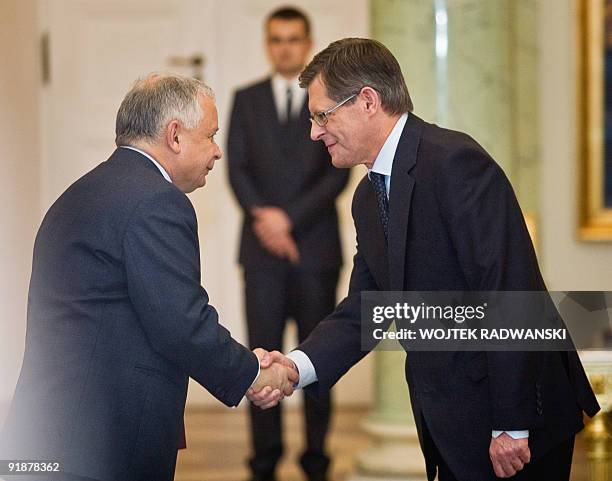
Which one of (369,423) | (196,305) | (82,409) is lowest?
(369,423)

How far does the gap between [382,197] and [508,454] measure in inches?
27.8

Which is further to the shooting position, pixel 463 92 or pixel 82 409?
pixel 463 92

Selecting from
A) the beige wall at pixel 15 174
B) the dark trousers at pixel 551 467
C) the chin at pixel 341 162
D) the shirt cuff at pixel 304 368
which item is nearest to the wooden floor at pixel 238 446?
the beige wall at pixel 15 174

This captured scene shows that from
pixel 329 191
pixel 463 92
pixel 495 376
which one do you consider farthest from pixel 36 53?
pixel 495 376

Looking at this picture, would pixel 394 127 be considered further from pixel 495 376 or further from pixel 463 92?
pixel 463 92

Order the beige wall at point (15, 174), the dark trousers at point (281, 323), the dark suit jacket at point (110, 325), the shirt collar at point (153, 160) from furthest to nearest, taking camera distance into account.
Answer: the beige wall at point (15, 174)
the dark trousers at point (281, 323)
the shirt collar at point (153, 160)
the dark suit jacket at point (110, 325)

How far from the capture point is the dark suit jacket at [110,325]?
263 centimetres

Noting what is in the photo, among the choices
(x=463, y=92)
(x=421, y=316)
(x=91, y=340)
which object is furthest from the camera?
(x=463, y=92)

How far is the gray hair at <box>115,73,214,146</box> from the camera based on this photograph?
2.79m

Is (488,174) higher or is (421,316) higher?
(488,174)

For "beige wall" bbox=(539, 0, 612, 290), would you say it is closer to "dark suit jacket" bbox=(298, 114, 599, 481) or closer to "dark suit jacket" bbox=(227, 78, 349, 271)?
"dark suit jacket" bbox=(227, 78, 349, 271)

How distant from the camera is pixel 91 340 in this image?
2639mm

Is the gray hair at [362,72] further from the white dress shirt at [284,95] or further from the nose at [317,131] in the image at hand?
the white dress shirt at [284,95]

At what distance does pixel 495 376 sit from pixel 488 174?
1.52 feet
